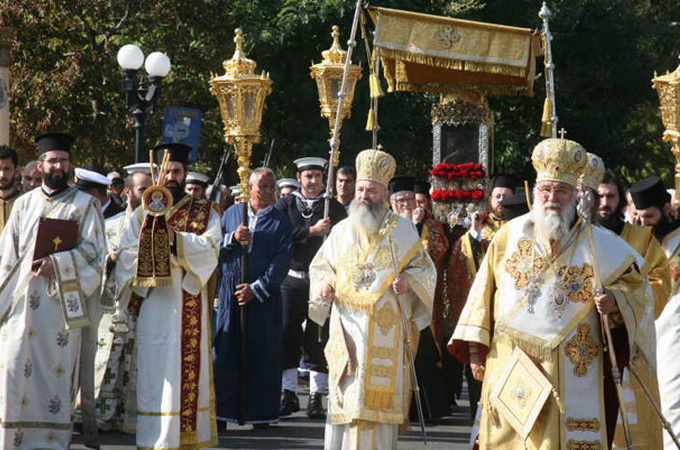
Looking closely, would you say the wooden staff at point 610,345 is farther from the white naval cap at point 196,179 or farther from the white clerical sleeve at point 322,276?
the white naval cap at point 196,179

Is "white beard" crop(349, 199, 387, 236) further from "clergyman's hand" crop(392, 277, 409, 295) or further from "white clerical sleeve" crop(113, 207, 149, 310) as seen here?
"white clerical sleeve" crop(113, 207, 149, 310)

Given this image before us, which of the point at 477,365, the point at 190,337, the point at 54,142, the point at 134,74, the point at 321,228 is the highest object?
the point at 134,74

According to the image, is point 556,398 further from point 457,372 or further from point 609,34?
point 609,34

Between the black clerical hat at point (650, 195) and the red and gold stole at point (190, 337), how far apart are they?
3001mm

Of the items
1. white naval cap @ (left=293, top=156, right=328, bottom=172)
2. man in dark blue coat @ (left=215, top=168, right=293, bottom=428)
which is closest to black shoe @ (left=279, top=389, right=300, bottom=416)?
man in dark blue coat @ (left=215, top=168, right=293, bottom=428)

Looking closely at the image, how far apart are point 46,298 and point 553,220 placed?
391 cm

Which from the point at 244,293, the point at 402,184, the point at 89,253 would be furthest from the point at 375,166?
the point at 402,184

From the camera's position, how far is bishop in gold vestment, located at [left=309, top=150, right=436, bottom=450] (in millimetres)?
9258

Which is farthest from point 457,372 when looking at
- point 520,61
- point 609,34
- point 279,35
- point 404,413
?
point 609,34

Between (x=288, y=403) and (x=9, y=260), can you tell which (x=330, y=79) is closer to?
(x=288, y=403)

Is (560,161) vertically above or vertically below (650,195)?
below

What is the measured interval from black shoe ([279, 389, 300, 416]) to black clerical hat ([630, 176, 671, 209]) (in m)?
4.30

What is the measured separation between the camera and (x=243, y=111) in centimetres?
1180

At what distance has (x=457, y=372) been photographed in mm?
13344
